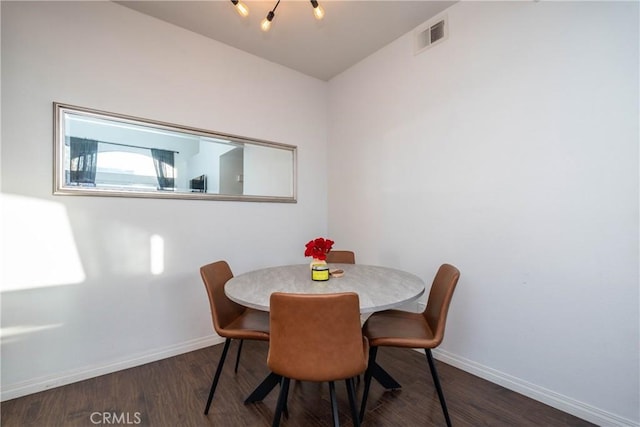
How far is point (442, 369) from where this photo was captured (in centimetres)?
217

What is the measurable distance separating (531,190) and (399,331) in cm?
125

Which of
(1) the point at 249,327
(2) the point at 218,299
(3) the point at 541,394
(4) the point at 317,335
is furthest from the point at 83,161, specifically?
(3) the point at 541,394

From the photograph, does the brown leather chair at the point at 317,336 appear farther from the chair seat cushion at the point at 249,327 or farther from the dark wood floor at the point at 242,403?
the dark wood floor at the point at 242,403

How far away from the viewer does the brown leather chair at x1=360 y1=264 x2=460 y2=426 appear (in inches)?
59.2

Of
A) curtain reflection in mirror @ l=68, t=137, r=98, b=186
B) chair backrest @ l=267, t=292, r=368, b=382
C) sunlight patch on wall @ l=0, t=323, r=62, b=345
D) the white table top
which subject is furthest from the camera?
curtain reflection in mirror @ l=68, t=137, r=98, b=186

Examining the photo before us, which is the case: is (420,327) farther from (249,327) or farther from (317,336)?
(249,327)

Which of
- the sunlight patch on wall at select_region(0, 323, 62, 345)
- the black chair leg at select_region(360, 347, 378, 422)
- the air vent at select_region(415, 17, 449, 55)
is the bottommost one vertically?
the black chair leg at select_region(360, 347, 378, 422)

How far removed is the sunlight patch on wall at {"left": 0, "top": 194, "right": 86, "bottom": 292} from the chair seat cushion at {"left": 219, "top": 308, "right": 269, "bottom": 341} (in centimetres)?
125

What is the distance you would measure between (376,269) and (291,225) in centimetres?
132

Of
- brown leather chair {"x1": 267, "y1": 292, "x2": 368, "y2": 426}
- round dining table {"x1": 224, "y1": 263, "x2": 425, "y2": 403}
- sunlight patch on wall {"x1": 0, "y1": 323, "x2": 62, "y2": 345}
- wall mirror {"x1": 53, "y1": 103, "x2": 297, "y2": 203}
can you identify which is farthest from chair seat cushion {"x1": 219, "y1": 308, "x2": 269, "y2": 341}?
sunlight patch on wall {"x1": 0, "y1": 323, "x2": 62, "y2": 345}

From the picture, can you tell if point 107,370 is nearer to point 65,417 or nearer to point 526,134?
point 65,417

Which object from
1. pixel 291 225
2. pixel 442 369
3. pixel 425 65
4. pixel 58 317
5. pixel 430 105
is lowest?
pixel 442 369

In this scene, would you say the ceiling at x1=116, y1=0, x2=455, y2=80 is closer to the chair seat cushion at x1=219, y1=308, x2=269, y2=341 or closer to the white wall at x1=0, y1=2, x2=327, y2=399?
the white wall at x1=0, y1=2, x2=327, y2=399

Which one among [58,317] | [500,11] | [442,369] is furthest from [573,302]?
[58,317]
